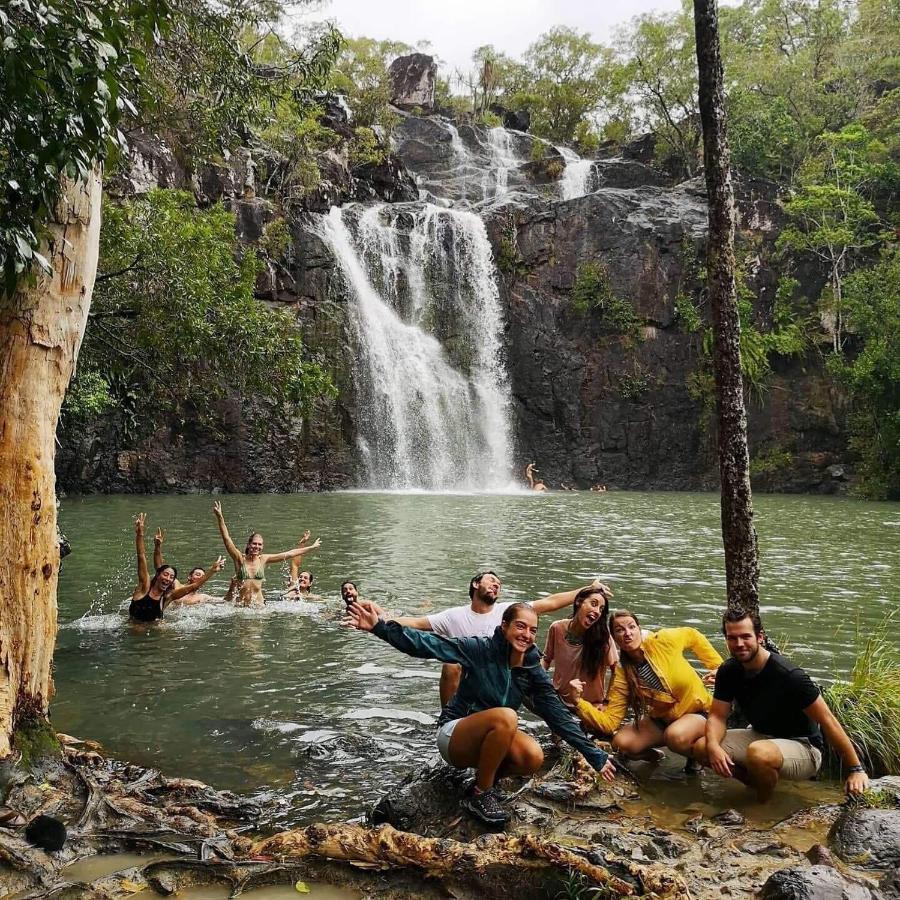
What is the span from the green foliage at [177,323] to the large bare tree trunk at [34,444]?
466 cm

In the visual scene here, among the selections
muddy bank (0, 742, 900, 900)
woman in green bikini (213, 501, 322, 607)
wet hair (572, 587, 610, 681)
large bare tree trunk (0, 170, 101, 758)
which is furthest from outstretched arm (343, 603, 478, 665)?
woman in green bikini (213, 501, 322, 607)

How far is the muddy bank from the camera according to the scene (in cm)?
371

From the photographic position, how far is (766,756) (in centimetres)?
491

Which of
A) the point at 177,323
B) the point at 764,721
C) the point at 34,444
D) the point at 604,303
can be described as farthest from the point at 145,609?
the point at 604,303

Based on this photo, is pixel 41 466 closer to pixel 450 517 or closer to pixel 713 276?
pixel 713 276

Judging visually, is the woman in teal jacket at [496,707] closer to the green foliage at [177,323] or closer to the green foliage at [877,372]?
the green foliage at [177,323]

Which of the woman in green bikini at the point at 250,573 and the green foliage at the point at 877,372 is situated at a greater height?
the green foliage at the point at 877,372

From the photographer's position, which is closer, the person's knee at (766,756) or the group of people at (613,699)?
the group of people at (613,699)

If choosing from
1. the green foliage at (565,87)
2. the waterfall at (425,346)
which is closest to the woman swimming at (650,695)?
the waterfall at (425,346)

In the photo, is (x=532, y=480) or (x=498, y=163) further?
(x=498, y=163)

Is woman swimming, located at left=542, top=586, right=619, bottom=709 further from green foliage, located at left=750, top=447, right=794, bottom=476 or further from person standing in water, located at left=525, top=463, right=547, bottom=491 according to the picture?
green foliage, located at left=750, top=447, right=794, bottom=476

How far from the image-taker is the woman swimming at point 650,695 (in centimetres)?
545

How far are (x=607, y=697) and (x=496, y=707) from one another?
1.40 m

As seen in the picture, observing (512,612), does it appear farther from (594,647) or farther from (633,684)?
(594,647)
